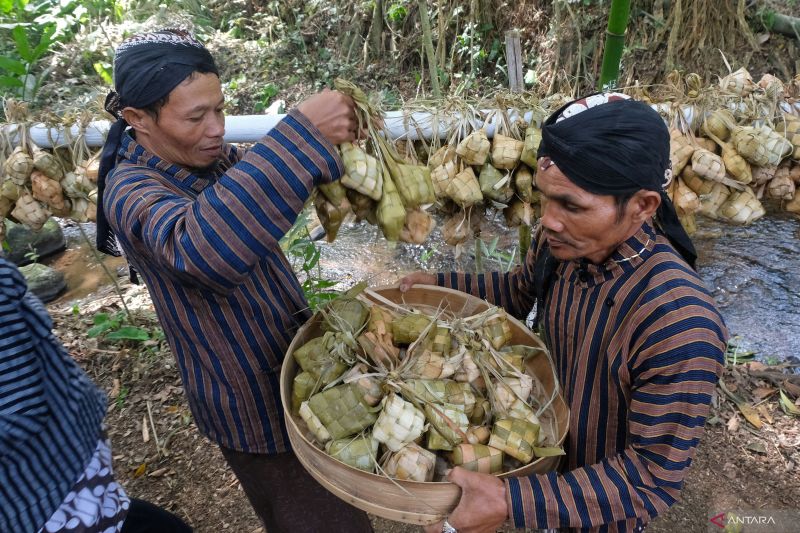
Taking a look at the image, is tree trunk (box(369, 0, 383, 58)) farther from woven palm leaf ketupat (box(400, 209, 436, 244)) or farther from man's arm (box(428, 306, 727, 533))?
man's arm (box(428, 306, 727, 533))

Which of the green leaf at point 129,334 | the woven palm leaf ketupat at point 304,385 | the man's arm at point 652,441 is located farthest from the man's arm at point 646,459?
the green leaf at point 129,334

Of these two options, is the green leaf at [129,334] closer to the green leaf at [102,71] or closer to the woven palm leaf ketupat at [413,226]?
the woven palm leaf ketupat at [413,226]

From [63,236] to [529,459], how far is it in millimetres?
6215

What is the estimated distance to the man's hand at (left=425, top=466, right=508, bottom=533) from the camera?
122 cm

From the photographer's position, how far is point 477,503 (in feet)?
4.00

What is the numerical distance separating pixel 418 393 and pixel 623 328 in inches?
21.6

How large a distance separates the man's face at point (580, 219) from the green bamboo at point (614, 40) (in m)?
0.94

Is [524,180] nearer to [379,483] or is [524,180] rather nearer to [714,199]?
[714,199]

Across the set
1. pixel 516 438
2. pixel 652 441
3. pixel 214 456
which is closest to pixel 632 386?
pixel 652 441

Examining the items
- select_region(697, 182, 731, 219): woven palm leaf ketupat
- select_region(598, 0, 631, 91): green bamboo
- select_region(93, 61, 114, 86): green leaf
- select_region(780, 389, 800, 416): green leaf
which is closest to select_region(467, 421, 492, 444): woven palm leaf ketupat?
select_region(697, 182, 731, 219): woven palm leaf ketupat

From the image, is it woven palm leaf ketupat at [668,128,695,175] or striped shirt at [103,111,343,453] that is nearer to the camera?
striped shirt at [103,111,343,453]

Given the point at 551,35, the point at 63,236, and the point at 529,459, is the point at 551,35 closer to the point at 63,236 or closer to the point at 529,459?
the point at 63,236

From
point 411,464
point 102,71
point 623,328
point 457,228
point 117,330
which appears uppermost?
point 623,328

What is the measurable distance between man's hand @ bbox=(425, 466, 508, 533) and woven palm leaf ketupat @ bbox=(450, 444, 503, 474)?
0.19ft
